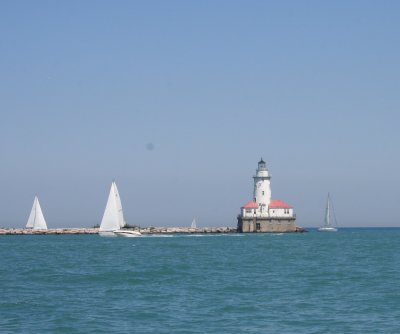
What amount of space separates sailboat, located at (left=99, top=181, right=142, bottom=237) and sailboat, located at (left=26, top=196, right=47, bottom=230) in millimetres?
35144

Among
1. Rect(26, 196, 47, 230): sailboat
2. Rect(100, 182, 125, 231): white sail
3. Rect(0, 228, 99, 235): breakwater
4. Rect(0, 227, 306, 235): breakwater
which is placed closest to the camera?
Rect(100, 182, 125, 231): white sail

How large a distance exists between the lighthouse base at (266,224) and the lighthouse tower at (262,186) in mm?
1389

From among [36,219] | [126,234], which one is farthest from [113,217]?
[36,219]

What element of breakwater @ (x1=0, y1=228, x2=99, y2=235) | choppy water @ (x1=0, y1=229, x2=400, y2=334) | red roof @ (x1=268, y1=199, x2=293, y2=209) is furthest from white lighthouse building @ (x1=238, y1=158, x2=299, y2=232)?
choppy water @ (x1=0, y1=229, x2=400, y2=334)

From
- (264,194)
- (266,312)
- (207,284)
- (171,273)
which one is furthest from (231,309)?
(264,194)

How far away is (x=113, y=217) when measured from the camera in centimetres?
10638

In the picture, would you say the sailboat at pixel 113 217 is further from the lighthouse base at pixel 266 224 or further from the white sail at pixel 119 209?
the lighthouse base at pixel 266 224

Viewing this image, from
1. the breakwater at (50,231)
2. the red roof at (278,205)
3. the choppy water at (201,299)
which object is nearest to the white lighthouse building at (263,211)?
the red roof at (278,205)

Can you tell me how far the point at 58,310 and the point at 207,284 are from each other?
401 inches

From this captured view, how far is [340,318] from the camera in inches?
1011

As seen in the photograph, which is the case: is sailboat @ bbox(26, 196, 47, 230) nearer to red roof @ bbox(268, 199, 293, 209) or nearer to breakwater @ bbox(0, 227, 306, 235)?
breakwater @ bbox(0, 227, 306, 235)

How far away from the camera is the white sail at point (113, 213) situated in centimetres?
10481

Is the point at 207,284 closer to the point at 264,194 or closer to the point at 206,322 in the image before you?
the point at 206,322

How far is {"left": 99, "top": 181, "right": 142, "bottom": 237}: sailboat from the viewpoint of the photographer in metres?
105
